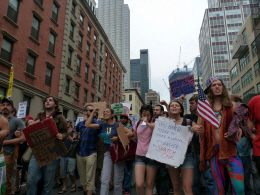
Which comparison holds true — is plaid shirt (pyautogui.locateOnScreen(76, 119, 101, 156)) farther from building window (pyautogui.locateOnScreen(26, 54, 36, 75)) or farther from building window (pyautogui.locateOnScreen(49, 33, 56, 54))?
building window (pyautogui.locateOnScreen(49, 33, 56, 54))

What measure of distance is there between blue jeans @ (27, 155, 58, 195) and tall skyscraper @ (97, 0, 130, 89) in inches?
3949

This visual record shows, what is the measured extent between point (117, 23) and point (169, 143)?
105431 millimetres

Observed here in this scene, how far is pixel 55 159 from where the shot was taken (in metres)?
3.91

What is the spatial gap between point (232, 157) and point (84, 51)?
27023 millimetres

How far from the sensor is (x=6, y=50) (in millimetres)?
14461

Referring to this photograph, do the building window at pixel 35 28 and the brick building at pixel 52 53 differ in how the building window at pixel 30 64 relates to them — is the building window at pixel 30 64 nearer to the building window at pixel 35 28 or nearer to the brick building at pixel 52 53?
the brick building at pixel 52 53

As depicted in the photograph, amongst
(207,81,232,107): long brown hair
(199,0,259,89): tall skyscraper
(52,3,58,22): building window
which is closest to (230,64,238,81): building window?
(199,0,259,89): tall skyscraper

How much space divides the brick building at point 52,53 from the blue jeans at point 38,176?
41.0ft

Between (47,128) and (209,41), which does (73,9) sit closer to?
(47,128)

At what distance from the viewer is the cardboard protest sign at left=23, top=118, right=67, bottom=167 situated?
3721 millimetres

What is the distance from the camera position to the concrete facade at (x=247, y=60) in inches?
1138

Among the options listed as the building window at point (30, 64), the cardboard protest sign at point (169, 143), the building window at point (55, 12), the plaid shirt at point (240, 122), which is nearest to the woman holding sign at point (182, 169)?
the cardboard protest sign at point (169, 143)

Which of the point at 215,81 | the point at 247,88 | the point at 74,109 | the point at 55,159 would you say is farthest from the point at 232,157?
the point at 247,88

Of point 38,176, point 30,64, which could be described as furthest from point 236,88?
point 38,176
